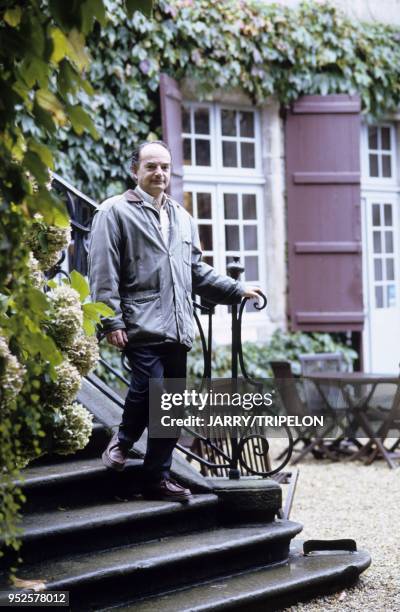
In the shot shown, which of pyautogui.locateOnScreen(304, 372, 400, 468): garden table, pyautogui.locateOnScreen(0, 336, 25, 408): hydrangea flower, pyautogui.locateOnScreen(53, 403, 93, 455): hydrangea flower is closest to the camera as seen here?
pyautogui.locateOnScreen(0, 336, 25, 408): hydrangea flower

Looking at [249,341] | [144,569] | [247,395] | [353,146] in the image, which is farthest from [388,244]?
[144,569]

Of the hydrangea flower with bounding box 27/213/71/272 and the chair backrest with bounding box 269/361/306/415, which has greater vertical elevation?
the hydrangea flower with bounding box 27/213/71/272

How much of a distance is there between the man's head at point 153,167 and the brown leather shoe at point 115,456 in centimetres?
108

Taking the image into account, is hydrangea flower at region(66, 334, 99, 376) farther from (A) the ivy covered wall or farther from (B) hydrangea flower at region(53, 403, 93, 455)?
(A) the ivy covered wall

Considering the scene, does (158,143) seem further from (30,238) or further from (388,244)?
(388,244)

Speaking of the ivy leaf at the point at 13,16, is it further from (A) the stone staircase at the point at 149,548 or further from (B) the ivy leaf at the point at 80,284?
(A) the stone staircase at the point at 149,548

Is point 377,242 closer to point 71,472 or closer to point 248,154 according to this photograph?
point 248,154

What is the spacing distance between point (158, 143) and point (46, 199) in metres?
1.99

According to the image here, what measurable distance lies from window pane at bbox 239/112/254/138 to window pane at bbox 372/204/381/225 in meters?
1.84

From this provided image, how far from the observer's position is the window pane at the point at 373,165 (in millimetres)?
10773

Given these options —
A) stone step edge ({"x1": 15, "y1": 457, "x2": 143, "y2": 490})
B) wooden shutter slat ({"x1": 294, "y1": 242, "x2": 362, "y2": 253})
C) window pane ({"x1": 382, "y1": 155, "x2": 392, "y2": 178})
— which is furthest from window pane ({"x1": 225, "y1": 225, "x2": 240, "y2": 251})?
stone step edge ({"x1": 15, "y1": 457, "x2": 143, "y2": 490})

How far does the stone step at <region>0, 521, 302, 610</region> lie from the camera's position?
323 centimetres

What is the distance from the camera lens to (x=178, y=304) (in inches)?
153

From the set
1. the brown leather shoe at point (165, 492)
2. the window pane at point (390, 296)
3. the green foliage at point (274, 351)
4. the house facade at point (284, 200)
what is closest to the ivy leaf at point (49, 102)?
the brown leather shoe at point (165, 492)
